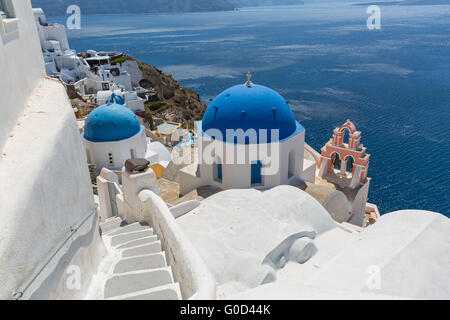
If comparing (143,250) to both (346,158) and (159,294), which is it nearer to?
(159,294)

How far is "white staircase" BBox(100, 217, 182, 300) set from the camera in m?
4.46

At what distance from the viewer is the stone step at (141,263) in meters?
5.53

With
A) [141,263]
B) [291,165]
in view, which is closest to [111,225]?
[141,263]

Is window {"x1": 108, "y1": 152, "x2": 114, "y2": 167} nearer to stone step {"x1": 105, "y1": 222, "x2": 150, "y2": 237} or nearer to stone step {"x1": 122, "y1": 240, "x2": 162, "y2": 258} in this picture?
stone step {"x1": 105, "y1": 222, "x2": 150, "y2": 237}

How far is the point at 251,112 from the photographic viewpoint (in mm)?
12430

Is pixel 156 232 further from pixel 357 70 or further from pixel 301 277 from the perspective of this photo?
pixel 357 70

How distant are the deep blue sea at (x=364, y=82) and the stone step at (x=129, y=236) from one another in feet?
77.2

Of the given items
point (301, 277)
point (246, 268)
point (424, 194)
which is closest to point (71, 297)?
point (246, 268)

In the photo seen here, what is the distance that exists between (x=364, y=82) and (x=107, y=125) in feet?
188

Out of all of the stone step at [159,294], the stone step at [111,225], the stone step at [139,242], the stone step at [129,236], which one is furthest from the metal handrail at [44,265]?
the stone step at [111,225]

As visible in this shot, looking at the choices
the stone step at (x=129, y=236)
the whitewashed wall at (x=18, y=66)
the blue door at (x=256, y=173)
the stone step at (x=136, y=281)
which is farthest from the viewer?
the blue door at (x=256, y=173)

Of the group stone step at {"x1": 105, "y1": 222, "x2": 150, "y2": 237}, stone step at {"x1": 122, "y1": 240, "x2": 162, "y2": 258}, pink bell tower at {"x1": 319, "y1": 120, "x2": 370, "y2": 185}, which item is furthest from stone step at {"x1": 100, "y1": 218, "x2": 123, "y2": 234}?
pink bell tower at {"x1": 319, "y1": 120, "x2": 370, "y2": 185}

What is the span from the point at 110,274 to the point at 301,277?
4.76 m

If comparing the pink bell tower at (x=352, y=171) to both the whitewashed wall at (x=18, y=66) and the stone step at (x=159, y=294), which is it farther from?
the whitewashed wall at (x=18, y=66)
